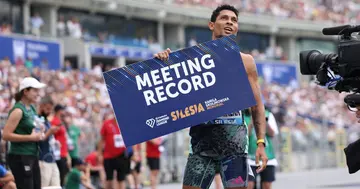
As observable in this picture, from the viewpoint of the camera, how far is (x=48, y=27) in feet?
117

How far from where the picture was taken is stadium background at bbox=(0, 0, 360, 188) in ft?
70.9

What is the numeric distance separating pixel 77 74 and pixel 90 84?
1022 millimetres

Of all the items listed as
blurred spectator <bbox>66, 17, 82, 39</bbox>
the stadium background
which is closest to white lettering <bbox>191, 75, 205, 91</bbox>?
the stadium background

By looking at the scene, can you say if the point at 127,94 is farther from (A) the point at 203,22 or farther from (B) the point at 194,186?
(A) the point at 203,22

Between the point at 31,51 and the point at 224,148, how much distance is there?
20.3 m

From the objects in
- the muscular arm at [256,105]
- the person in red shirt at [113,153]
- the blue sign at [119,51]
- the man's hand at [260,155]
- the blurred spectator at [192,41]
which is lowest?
the person in red shirt at [113,153]

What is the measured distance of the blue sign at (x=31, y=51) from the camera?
82.2 feet

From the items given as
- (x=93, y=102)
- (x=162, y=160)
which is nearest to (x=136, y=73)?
(x=162, y=160)

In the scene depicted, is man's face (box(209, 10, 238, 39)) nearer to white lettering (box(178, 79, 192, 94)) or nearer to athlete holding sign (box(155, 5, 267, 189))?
athlete holding sign (box(155, 5, 267, 189))

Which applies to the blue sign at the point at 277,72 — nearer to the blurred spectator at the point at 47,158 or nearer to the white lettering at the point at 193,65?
the blurred spectator at the point at 47,158

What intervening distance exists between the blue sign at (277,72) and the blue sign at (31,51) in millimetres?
12726

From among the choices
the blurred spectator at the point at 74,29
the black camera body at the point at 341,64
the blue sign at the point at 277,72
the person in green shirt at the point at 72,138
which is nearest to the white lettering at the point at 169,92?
the black camera body at the point at 341,64

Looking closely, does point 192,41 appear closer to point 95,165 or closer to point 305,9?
point 305,9

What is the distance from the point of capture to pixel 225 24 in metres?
6.90
